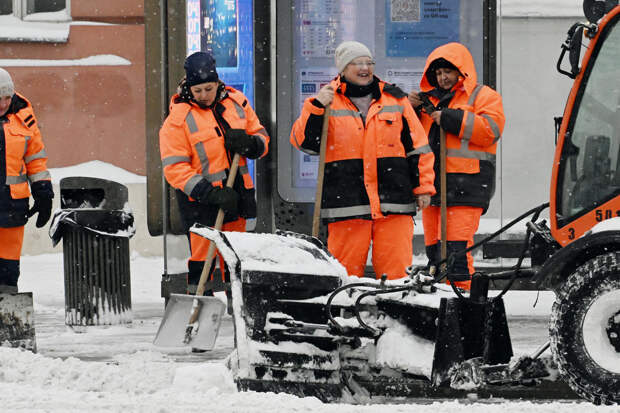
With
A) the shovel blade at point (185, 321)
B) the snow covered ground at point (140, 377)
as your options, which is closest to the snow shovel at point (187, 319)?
the shovel blade at point (185, 321)

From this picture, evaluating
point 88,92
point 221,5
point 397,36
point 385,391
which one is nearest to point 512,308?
point 397,36

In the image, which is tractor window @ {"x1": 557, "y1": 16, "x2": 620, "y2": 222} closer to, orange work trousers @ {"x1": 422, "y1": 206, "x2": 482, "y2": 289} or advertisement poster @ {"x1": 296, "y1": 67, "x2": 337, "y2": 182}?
orange work trousers @ {"x1": 422, "y1": 206, "x2": 482, "y2": 289}

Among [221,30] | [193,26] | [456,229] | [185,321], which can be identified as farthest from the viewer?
[221,30]

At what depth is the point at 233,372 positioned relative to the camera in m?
5.32

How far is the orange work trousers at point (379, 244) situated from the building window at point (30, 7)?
7762mm

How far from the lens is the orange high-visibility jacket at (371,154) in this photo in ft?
22.4

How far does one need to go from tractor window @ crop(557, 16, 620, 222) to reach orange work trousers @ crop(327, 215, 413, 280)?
156cm

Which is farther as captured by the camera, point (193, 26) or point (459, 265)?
point (193, 26)

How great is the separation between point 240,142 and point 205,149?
214mm

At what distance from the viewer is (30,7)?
13.9m

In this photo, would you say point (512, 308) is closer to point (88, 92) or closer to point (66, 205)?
point (66, 205)

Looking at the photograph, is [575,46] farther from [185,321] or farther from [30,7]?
[30,7]

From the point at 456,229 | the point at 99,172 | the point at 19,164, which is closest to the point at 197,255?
the point at 19,164

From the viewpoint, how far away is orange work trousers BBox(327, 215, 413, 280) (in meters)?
6.84
